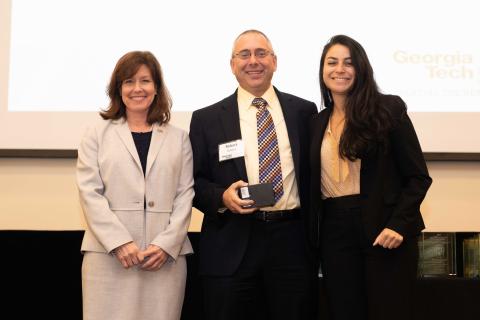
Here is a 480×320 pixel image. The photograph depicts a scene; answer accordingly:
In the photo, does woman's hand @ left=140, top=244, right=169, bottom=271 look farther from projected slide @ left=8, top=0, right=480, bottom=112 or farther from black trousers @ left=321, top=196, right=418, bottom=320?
projected slide @ left=8, top=0, right=480, bottom=112

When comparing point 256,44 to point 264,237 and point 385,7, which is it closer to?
point 264,237

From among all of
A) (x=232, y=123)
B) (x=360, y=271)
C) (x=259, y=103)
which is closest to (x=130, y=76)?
(x=232, y=123)

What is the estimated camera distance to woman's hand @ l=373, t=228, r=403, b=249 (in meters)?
2.41

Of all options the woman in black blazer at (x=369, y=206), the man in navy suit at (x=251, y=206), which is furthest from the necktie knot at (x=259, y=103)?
the woman in black blazer at (x=369, y=206)

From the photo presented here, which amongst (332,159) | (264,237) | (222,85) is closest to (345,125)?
(332,159)

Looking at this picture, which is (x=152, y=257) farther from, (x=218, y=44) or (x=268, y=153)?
(x=218, y=44)

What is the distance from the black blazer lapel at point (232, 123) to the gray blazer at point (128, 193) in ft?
0.81

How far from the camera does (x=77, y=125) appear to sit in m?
3.90

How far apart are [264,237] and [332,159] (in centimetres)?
44

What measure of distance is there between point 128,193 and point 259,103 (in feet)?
2.45

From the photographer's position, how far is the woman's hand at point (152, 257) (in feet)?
8.34

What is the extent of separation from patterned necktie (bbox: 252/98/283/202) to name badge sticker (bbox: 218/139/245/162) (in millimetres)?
88

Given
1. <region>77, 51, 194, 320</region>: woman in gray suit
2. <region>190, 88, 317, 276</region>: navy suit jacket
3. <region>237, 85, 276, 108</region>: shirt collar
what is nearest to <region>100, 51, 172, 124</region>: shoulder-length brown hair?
<region>77, 51, 194, 320</region>: woman in gray suit

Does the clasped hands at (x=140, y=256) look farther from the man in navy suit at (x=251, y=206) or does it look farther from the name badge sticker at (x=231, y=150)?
the name badge sticker at (x=231, y=150)
